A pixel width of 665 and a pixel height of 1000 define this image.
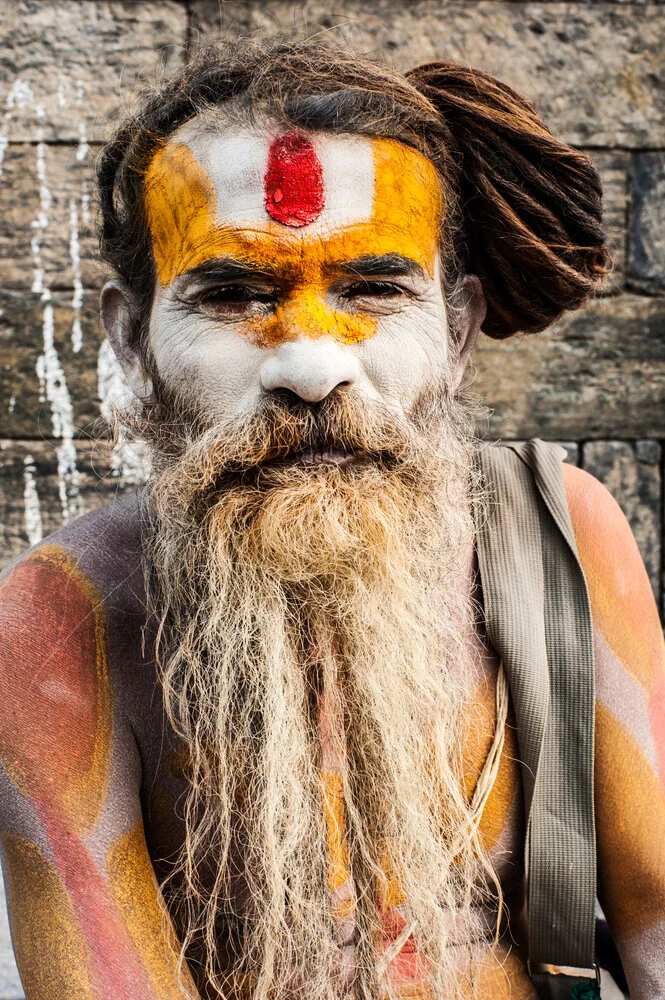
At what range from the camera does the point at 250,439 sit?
1.26 metres

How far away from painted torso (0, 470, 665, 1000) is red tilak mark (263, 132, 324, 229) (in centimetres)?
57

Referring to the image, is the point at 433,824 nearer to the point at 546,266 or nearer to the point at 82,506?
the point at 546,266

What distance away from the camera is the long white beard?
4.12 ft

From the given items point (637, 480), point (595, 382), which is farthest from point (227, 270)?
point (637, 480)

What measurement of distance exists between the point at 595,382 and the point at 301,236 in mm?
1879

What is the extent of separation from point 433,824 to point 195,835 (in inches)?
13.6

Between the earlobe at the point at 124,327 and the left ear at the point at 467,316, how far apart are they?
54 cm

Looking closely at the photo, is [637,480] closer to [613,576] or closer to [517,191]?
[613,576]

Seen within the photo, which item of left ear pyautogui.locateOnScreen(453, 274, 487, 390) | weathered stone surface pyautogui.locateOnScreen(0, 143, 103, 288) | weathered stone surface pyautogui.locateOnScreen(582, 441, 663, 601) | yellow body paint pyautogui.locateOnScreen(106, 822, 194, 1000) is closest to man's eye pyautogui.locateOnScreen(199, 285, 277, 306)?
left ear pyautogui.locateOnScreen(453, 274, 487, 390)

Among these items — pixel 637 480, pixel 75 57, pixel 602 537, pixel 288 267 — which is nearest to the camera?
pixel 288 267

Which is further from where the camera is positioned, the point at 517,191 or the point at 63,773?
the point at 517,191

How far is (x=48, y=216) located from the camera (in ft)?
9.13

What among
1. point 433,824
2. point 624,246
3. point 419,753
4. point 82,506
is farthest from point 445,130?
point 82,506

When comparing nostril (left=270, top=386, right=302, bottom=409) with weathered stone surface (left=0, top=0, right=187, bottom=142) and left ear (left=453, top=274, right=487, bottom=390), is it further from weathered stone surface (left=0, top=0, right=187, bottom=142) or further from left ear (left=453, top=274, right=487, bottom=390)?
weathered stone surface (left=0, top=0, right=187, bottom=142)
